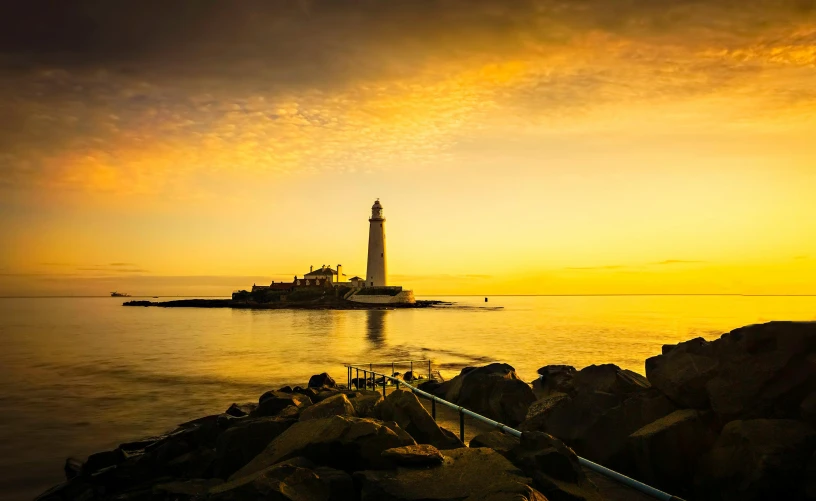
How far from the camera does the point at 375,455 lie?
6.27m

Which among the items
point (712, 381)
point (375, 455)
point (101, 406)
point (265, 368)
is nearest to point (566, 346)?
point (265, 368)

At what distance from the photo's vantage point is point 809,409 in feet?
22.1

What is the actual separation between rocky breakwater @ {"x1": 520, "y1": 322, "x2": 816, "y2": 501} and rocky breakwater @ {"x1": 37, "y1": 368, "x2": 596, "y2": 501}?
2.19 m

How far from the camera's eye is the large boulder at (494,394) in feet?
39.1

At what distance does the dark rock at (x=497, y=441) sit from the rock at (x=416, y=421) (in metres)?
0.85

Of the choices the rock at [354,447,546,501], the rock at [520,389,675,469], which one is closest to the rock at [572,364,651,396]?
the rock at [520,389,675,469]

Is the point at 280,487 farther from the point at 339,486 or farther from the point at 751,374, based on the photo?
the point at 751,374

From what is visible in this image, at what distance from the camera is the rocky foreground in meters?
5.61

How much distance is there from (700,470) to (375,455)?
4170mm

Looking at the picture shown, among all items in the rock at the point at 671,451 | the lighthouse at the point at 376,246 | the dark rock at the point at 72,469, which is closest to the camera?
the rock at the point at 671,451

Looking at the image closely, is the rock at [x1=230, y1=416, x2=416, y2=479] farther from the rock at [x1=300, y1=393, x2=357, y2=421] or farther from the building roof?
the building roof

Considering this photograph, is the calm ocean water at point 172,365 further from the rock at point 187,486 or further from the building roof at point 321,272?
the building roof at point 321,272

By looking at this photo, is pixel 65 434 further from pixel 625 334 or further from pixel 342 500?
pixel 625 334

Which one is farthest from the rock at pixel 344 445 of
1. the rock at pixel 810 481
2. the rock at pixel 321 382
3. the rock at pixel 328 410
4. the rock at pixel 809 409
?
the rock at pixel 321 382
